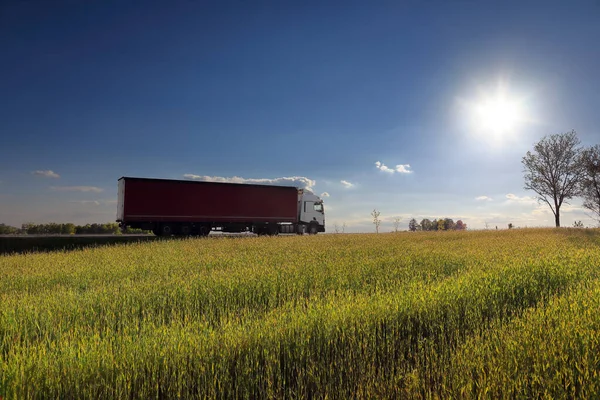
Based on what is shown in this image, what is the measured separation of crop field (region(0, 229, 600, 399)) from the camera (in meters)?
4.04

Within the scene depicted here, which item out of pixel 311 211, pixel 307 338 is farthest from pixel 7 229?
pixel 307 338

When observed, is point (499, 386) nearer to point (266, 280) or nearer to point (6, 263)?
point (266, 280)

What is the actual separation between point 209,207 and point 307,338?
2649 centimetres

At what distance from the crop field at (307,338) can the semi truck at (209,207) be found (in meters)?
18.6

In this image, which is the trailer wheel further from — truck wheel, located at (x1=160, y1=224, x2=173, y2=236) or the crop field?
the crop field

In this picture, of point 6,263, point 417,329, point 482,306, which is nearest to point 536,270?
point 482,306

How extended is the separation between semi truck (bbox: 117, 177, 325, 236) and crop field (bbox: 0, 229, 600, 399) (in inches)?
732

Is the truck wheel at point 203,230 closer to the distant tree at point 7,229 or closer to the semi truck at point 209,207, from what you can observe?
the semi truck at point 209,207

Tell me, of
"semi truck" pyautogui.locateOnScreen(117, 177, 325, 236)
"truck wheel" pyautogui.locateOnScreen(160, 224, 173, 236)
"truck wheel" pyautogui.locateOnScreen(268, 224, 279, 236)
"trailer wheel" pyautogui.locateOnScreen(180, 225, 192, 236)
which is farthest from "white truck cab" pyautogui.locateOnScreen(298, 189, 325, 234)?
"truck wheel" pyautogui.locateOnScreen(160, 224, 173, 236)

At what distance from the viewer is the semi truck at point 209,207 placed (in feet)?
92.3

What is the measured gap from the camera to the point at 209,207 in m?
30.4

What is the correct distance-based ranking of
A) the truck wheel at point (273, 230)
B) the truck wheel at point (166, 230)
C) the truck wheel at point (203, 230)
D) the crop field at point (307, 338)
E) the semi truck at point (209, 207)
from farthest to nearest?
the truck wheel at point (273, 230) < the truck wheel at point (203, 230) < the truck wheel at point (166, 230) < the semi truck at point (209, 207) < the crop field at point (307, 338)

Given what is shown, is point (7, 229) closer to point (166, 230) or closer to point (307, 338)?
point (166, 230)

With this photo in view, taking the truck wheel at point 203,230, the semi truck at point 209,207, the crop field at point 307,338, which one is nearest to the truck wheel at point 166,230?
the semi truck at point 209,207
